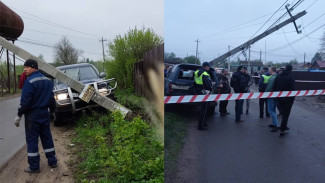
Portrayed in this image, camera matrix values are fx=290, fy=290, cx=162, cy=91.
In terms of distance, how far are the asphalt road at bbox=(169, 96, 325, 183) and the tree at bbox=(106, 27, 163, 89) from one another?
7389mm

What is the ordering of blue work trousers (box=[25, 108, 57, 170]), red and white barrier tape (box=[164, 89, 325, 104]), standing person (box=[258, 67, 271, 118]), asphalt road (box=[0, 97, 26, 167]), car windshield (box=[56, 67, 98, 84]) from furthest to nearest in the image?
car windshield (box=[56, 67, 98, 84])
asphalt road (box=[0, 97, 26, 167])
blue work trousers (box=[25, 108, 57, 170])
standing person (box=[258, 67, 271, 118])
red and white barrier tape (box=[164, 89, 325, 104])

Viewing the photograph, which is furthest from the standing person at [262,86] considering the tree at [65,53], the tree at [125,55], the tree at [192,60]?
the tree at [125,55]

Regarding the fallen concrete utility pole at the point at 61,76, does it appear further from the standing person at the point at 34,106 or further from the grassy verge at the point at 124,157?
the grassy verge at the point at 124,157

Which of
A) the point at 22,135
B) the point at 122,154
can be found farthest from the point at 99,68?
the point at 122,154

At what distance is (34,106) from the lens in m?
4.10

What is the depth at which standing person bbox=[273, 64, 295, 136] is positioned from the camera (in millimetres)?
2148

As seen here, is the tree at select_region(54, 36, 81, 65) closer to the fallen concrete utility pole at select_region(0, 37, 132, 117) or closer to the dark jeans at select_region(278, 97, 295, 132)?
the fallen concrete utility pole at select_region(0, 37, 132, 117)

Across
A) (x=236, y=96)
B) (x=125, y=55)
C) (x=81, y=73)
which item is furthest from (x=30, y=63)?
(x=125, y=55)

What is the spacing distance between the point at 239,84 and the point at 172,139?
65 cm

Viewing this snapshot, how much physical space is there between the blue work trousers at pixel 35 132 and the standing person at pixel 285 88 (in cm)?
333

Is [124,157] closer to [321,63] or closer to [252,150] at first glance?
[252,150]

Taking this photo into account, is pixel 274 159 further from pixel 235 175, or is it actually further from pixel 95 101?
pixel 95 101

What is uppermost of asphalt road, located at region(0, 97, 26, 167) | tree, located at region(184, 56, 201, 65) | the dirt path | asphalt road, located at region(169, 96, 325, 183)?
tree, located at region(184, 56, 201, 65)

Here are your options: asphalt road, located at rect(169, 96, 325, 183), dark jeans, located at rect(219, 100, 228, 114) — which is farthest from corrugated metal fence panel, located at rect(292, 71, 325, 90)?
dark jeans, located at rect(219, 100, 228, 114)
